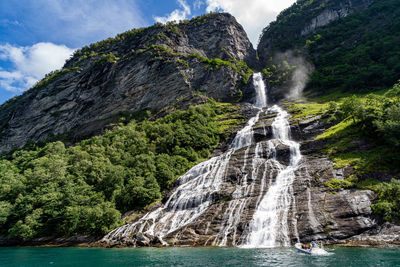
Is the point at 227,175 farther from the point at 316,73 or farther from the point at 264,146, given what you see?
the point at 316,73

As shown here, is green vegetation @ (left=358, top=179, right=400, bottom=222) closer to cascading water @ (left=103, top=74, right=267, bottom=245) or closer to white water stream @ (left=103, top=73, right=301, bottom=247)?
white water stream @ (left=103, top=73, right=301, bottom=247)

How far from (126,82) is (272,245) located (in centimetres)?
9727

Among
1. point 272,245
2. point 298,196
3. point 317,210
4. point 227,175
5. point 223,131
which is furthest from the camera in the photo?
point 223,131

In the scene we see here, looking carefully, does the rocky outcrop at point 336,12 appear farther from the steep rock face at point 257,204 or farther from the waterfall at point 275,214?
the waterfall at point 275,214

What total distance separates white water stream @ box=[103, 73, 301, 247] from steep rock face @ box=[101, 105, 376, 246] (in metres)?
0.18

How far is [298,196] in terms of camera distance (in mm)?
33656

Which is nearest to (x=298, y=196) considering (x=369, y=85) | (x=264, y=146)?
(x=264, y=146)

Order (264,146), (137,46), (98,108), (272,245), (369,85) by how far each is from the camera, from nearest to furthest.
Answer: (272,245)
(264,146)
(369,85)
(98,108)
(137,46)

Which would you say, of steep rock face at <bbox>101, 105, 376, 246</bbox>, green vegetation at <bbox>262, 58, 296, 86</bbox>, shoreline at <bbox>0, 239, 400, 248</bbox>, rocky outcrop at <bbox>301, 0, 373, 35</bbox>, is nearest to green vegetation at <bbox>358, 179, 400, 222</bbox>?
steep rock face at <bbox>101, 105, 376, 246</bbox>

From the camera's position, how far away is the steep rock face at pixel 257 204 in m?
27.5

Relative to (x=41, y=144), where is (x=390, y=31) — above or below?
above

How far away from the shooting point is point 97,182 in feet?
163

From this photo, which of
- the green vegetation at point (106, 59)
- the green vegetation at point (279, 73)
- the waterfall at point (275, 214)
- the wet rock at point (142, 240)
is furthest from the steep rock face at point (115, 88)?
the wet rock at point (142, 240)

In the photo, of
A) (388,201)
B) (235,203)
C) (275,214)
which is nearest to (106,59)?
(235,203)
